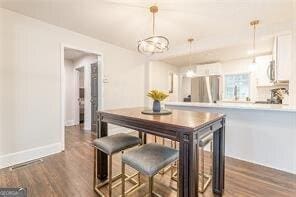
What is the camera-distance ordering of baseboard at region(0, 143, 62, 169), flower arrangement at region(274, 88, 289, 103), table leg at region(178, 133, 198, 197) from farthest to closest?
flower arrangement at region(274, 88, 289, 103) < baseboard at region(0, 143, 62, 169) < table leg at region(178, 133, 198, 197)

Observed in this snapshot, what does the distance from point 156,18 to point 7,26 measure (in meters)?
2.38

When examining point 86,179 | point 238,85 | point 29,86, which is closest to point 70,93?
point 29,86

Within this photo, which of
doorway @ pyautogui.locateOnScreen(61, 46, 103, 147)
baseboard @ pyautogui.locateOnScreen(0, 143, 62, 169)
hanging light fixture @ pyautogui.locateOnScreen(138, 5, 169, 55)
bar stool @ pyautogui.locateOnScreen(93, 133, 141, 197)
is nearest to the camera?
bar stool @ pyautogui.locateOnScreen(93, 133, 141, 197)

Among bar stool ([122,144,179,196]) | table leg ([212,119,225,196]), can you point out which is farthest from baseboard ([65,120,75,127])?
table leg ([212,119,225,196])

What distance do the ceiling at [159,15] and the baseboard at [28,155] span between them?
2.28 meters

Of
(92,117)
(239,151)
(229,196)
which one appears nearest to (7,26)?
(92,117)

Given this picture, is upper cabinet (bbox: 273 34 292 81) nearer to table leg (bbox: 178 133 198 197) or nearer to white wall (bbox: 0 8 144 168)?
table leg (bbox: 178 133 198 197)

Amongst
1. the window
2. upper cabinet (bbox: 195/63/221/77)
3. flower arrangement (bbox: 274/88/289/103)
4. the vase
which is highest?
upper cabinet (bbox: 195/63/221/77)

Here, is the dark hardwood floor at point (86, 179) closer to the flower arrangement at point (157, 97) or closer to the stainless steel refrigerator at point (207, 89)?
the flower arrangement at point (157, 97)

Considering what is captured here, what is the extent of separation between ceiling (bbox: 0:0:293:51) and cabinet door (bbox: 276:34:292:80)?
1.07 ft

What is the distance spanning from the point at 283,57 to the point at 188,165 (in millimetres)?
2896

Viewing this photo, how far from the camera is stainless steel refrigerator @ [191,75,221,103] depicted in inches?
225

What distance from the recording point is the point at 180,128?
1.34m

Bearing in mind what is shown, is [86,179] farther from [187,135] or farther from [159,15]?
[159,15]
